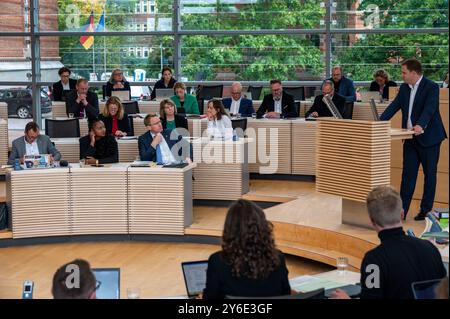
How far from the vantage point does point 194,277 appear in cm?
483

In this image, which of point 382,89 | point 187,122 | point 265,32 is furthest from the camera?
point 265,32

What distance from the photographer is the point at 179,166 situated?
29.7 feet

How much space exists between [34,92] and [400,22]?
22.9 ft

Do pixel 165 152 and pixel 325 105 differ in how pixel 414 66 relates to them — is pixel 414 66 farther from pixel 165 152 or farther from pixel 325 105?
pixel 325 105

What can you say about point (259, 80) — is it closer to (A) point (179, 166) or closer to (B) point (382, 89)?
(B) point (382, 89)

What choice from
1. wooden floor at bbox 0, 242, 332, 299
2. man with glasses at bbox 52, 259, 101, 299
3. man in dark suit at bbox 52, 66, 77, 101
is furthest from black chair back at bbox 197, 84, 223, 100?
man with glasses at bbox 52, 259, 101, 299

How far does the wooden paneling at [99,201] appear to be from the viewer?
9016 mm

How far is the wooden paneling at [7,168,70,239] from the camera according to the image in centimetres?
888

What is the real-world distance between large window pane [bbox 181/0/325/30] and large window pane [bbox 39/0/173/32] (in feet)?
A: 1.54

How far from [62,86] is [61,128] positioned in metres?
2.94

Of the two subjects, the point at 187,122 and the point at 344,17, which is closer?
the point at 187,122

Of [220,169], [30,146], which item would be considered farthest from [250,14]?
[30,146]

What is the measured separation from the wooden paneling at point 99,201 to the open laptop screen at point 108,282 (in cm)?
430
